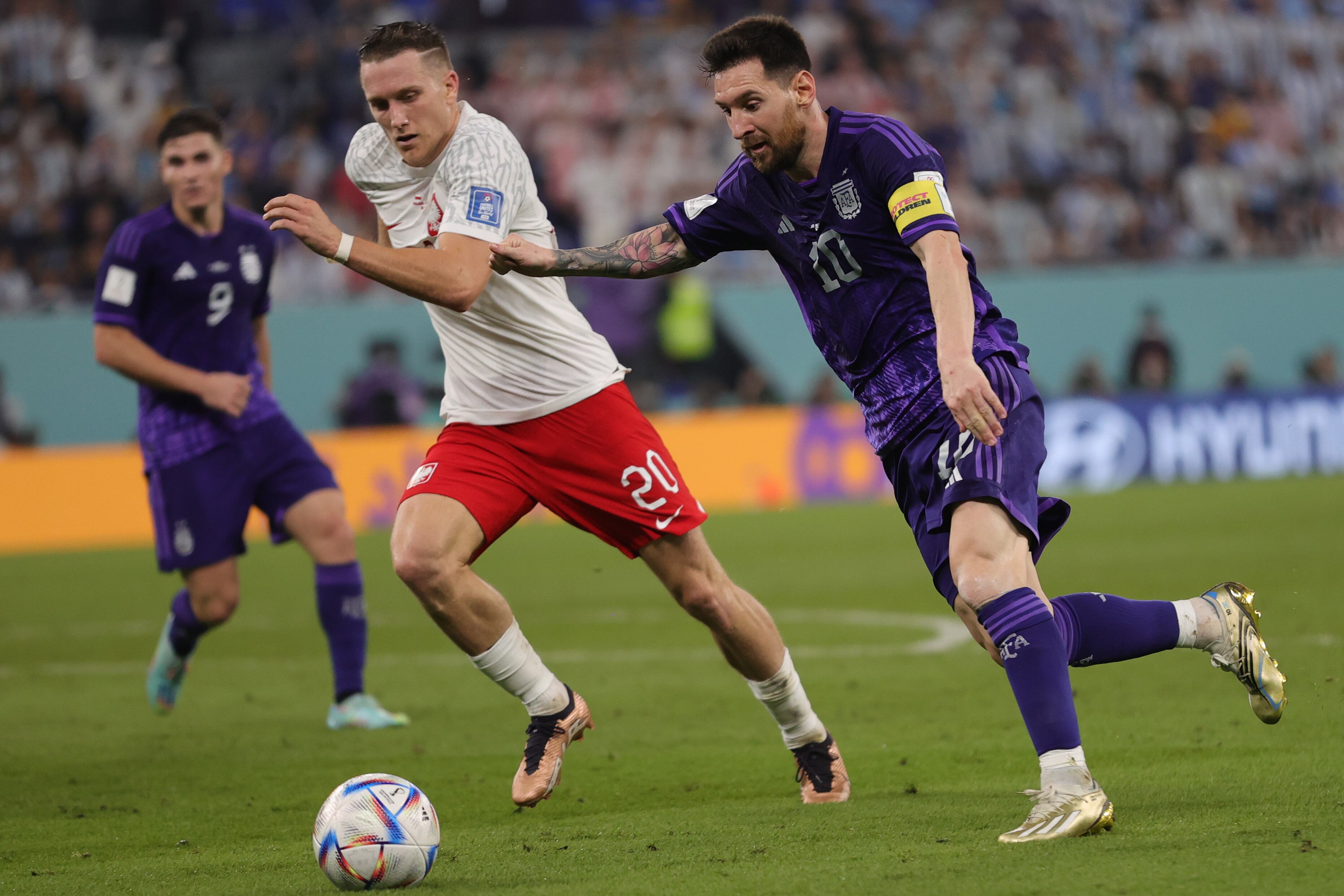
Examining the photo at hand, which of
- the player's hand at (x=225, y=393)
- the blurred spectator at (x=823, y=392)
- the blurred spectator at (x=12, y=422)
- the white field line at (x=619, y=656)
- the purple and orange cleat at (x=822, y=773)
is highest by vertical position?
the player's hand at (x=225, y=393)

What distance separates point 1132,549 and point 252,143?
1087cm

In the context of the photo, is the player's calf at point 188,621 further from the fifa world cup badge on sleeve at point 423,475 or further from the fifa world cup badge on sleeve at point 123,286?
the fifa world cup badge on sleeve at point 423,475

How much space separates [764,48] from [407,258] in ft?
3.80

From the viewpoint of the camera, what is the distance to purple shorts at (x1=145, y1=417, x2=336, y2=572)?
6.99m

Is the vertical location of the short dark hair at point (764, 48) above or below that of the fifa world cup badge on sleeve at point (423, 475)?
above

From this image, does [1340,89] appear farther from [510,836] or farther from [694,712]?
[510,836]

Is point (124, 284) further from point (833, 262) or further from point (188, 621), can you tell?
point (833, 262)

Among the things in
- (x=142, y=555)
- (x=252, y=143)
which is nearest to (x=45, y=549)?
(x=142, y=555)

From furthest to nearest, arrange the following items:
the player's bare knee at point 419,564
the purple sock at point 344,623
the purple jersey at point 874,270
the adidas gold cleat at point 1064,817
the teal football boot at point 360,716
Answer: the purple sock at point 344,623 < the teal football boot at point 360,716 < the player's bare knee at point 419,564 < the purple jersey at point 874,270 < the adidas gold cleat at point 1064,817

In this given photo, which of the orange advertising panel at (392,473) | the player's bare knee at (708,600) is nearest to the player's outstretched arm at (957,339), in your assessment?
the player's bare knee at (708,600)

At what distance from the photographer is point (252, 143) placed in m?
18.0

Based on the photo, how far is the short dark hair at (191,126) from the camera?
702cm

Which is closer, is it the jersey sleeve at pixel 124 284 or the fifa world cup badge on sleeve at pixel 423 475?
the fifa world cup badge on sleeve at pixel 423 475

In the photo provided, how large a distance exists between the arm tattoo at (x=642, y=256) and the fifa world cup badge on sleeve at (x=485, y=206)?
25cm
